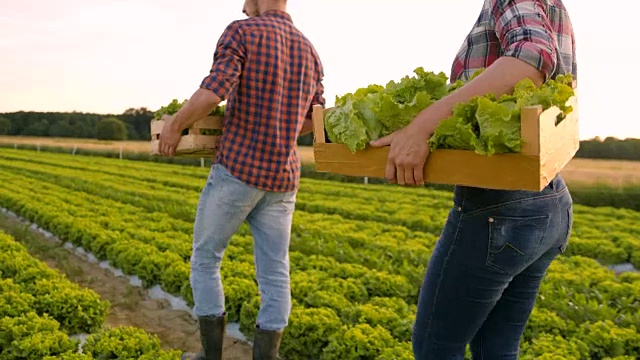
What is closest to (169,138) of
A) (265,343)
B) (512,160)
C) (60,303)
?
(265,343)

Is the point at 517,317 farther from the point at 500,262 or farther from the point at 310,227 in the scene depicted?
the point at 310,227

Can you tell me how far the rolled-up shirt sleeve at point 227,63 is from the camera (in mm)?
3041

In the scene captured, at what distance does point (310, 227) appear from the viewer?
30.5 feet

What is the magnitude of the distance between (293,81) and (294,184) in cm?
58

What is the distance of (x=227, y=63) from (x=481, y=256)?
169 cm

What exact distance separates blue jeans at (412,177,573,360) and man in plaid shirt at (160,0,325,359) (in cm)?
139

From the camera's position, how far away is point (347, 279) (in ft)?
19.1

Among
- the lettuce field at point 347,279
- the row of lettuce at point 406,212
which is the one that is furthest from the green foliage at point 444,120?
the row of lettuce at point 406,212

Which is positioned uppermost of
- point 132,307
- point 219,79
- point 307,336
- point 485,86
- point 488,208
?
point 219,79

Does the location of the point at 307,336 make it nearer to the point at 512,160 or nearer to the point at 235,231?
the point at 235,231

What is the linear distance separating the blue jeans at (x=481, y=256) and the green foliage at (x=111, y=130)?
53.0 meters

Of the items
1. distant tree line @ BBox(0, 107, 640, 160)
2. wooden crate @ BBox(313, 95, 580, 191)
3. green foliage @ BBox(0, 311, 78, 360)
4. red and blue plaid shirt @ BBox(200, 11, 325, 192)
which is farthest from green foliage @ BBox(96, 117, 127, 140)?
wooden crate @ BBox(313, 95, 580, 191)

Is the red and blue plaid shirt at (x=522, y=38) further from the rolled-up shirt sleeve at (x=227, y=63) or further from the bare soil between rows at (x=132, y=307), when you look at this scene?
the bare soil between rows at (x=132, y=307)

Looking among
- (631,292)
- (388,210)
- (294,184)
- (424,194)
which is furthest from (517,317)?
(424,194)
